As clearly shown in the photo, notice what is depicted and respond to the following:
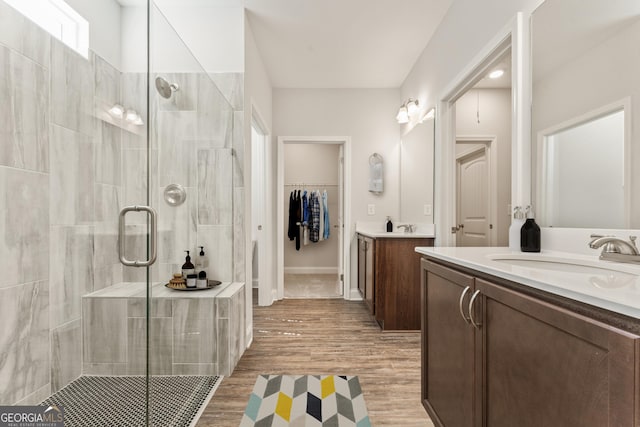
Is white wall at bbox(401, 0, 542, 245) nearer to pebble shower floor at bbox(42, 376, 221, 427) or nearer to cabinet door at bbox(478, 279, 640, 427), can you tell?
cabinet door at bbox(478, 279, 640, 427)

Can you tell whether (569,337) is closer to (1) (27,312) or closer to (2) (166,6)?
(1) (27,312)

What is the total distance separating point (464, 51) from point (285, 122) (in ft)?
7.15

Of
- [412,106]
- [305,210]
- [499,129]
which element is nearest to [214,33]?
[412,106]

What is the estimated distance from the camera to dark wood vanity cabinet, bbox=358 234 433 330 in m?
2.81

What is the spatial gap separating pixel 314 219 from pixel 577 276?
4.77 meters

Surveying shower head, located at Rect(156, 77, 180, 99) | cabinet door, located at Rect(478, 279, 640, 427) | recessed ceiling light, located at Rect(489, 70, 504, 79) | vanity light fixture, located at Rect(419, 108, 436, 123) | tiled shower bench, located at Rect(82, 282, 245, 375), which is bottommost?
tiled shower bench, located at Rect(82, 282, 245, 375)

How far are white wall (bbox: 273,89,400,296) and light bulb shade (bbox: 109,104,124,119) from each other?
2.22 meters

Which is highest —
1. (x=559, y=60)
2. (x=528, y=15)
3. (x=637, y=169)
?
(x=528, y=15)

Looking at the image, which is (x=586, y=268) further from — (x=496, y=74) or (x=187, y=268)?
(x=496, y=74)

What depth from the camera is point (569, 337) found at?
66 centimetres

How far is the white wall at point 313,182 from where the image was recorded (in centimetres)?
572

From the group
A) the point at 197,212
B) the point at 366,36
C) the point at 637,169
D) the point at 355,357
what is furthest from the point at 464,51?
the point at 355,357

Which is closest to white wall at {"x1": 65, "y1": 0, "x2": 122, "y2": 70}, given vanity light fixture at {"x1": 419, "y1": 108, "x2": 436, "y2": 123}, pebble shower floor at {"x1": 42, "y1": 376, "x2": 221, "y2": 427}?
A: pebble shower floor at {"x1": 42, "y1": 376, "x2": 221, "y2": 427}

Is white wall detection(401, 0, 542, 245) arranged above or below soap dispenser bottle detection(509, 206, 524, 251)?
above
